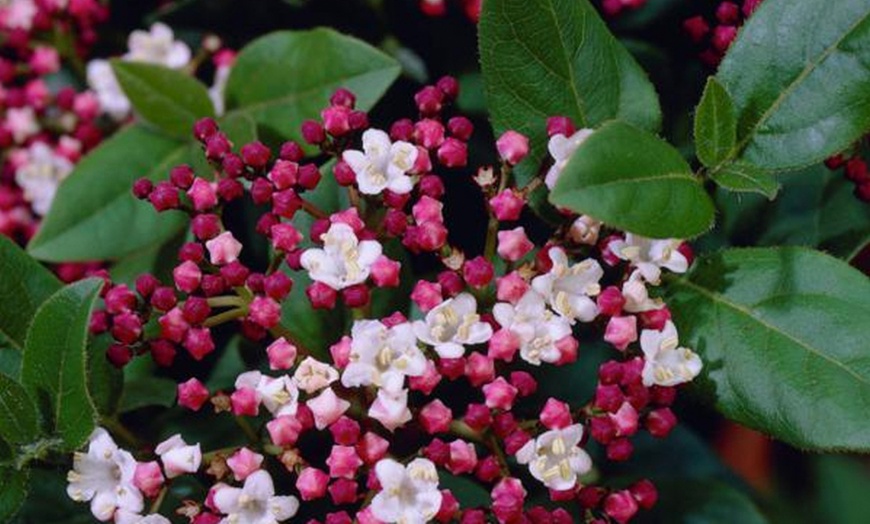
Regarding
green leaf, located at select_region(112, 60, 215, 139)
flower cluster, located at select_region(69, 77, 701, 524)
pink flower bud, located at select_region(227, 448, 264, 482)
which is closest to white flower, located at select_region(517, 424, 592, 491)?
flower cluster, located at select_region(69, 77, 701, 524)

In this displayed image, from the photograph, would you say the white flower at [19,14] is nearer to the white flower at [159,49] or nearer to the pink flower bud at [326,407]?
the white flower at [159,49]

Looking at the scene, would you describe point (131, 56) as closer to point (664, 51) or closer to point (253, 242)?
point (253, 242)

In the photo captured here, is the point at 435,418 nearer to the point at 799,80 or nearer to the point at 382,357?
the point at 382,357

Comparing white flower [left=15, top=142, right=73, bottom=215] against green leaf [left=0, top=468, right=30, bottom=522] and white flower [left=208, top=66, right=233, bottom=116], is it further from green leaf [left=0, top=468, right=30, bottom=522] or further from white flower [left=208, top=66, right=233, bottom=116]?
green leaf [left=0, top=468, right=30, bottom=522]

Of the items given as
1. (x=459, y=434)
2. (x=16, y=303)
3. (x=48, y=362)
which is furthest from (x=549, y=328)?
(x=16, y=303)

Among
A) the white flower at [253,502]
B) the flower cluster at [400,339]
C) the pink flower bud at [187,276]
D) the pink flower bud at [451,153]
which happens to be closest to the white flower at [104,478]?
the flower cluster at [400,339]

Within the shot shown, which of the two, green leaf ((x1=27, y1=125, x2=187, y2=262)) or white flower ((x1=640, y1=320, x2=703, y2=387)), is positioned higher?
white flower ((x1=640, y1=320, x2=703, y2=387))
